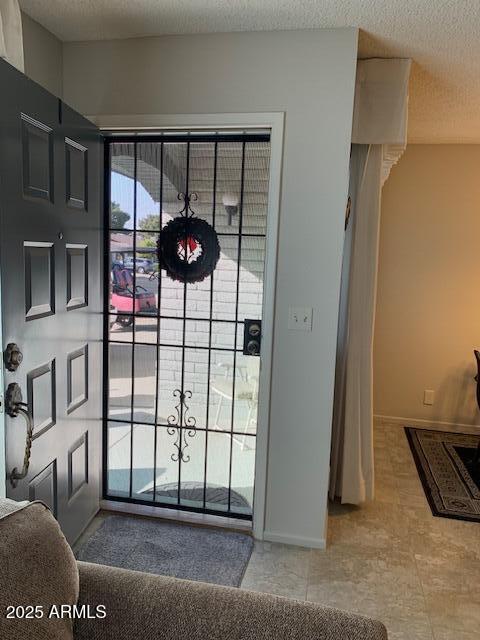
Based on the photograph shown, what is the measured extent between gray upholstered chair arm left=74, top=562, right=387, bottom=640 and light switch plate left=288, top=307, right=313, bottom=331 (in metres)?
1.36

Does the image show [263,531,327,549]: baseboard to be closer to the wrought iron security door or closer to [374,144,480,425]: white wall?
the wrought iron security door

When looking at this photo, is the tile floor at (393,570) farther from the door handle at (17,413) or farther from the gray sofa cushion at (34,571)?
the gray sofa cushion at (34,571)

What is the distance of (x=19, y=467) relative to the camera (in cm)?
180

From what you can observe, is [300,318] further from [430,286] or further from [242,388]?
[430,286]

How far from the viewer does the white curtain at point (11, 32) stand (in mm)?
1761

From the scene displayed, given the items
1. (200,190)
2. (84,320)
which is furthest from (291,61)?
(84,320)

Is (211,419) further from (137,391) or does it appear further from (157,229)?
(157,229)

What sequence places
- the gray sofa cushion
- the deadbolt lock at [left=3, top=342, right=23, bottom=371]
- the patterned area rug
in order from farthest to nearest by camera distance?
the patterned area rug, the deadbolt lock at [left=3, top=342, right=23, bottom=371], the gray sofa cushion

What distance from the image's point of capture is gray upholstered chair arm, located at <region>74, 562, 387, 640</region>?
1060mm

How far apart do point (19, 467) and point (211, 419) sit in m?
1.04

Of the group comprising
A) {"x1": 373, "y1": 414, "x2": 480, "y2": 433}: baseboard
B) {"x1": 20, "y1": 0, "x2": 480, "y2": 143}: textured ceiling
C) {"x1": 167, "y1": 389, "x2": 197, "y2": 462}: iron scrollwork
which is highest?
{"x1": 20, "y1": 0, "x2": 480, "y2": 143}: textured ceiling

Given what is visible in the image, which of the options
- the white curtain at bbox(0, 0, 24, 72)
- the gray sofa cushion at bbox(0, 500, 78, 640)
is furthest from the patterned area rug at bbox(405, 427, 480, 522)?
the white curtain at bbox(0, 0, 24, 72)

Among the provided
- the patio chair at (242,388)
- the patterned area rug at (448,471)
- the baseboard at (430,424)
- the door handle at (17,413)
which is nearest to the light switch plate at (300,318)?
the patio chair at (242,388)

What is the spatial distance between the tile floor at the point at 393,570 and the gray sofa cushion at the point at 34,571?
1299 mm
